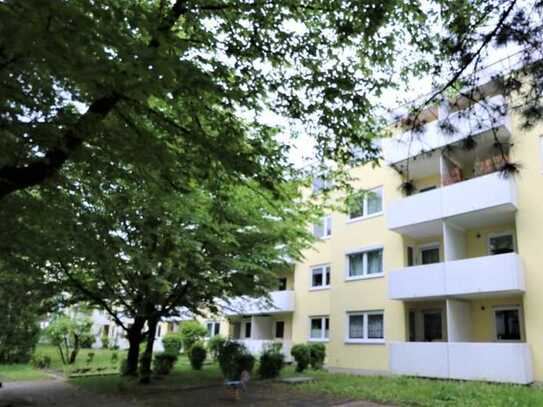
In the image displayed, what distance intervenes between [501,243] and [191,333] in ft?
70.5

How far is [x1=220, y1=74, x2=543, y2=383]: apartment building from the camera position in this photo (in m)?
15.0

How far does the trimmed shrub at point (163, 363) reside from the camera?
65.0 ft

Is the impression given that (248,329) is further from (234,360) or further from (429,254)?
(429,254)

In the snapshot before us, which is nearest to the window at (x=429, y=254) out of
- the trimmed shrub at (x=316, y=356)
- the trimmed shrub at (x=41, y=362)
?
the trimmed shrub at (x=316, y=356)

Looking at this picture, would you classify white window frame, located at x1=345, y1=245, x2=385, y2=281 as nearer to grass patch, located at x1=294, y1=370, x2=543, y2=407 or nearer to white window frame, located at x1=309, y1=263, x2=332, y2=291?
white window frame, located at x1=309, y1=263, x2=332, y2=291

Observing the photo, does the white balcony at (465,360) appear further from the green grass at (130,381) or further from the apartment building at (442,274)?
the green grass at (130,381)

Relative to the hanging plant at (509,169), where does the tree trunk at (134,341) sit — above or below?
below

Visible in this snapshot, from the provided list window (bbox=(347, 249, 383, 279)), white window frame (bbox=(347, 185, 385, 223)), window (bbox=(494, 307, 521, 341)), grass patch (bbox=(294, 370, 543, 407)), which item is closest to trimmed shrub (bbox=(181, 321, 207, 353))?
window (bbox=(347, 249, 383, 279))

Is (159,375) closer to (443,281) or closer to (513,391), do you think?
(443,281)

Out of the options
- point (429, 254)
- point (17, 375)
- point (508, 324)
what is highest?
point (429, 254)

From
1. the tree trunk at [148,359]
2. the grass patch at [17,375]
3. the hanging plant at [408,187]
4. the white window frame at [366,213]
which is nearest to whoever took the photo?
the hanging plant at [408,187]

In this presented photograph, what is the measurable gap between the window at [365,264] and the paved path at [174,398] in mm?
7713

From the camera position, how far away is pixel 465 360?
15391 mm

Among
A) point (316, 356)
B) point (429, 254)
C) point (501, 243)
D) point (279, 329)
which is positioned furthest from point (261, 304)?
point (279, 329)
